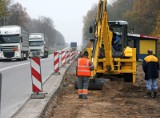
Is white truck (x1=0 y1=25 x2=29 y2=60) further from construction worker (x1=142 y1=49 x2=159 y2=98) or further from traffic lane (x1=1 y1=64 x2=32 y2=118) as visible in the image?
construction worker (x1=142 y1=49 x2=159 y2=98)

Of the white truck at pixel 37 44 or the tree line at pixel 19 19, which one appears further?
the tree line at pixel 19 19

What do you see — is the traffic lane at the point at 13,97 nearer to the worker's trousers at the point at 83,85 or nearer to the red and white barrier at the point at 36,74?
the red and white barrier at the point at 36,74

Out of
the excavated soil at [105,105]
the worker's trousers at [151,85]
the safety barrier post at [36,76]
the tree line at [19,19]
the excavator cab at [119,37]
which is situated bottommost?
the excavated soil at [105,105]

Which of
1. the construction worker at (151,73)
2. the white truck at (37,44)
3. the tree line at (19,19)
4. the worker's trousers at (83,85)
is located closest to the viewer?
the worker's trousers at (83,85)

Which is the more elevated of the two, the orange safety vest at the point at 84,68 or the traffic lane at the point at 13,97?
the orange safety vest at the point at 84,68

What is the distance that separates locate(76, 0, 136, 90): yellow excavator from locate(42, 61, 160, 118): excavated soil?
107 cm

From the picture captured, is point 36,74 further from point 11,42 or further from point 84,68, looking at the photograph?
point 11,42

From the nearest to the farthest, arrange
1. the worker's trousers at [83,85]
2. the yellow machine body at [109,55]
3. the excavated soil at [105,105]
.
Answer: the excavated soil at [105,105] < the worker's trousers at [83,85] < the yellow machine body at [109,55]

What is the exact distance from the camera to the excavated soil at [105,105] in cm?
927

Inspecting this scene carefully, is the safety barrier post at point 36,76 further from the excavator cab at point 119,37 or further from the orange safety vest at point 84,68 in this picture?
the excavator cab at point 119,37

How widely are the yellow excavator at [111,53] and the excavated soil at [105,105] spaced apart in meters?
1.07

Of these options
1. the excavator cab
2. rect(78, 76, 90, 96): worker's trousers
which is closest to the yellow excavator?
the excavator cab

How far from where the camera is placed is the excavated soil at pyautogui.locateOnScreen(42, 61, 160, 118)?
927 cm

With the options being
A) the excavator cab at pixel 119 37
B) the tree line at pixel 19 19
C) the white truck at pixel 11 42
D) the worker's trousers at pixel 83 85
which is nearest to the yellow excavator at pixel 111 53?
the excavator cab at pixel 119 37
